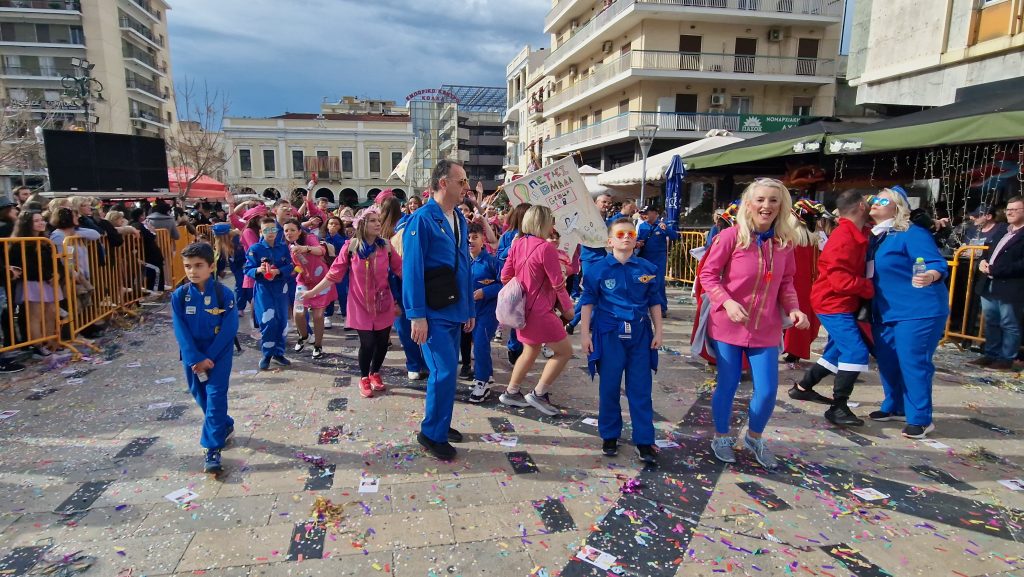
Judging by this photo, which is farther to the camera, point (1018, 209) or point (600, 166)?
point (600, 166)

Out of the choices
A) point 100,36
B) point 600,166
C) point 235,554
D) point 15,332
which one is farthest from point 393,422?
point 100,36

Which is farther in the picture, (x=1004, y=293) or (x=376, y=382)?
(x=1004, y=293)

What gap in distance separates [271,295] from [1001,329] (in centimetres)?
771

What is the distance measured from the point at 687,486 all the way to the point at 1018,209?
4.89 m

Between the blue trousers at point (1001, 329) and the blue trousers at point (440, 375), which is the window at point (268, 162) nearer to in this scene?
the blue trousers at point (440, 375)

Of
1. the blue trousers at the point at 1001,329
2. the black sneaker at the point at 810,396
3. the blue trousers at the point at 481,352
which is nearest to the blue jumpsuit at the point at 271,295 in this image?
the blue trousers at the point at 481,352

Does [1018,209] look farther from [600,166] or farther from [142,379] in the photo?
[600,166]

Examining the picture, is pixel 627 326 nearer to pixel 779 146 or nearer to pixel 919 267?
pixel 919 267

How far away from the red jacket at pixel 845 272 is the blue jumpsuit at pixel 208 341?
14.3 feet

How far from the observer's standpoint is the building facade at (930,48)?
9.93m

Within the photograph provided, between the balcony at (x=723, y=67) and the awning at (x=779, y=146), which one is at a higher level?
the balcony at (x=723, y=67)

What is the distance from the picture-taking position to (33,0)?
43469 millimetres

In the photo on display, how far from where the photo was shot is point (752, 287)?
336 centimetres

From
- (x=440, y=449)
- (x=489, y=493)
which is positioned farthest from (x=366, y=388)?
(x=489, y=493)
